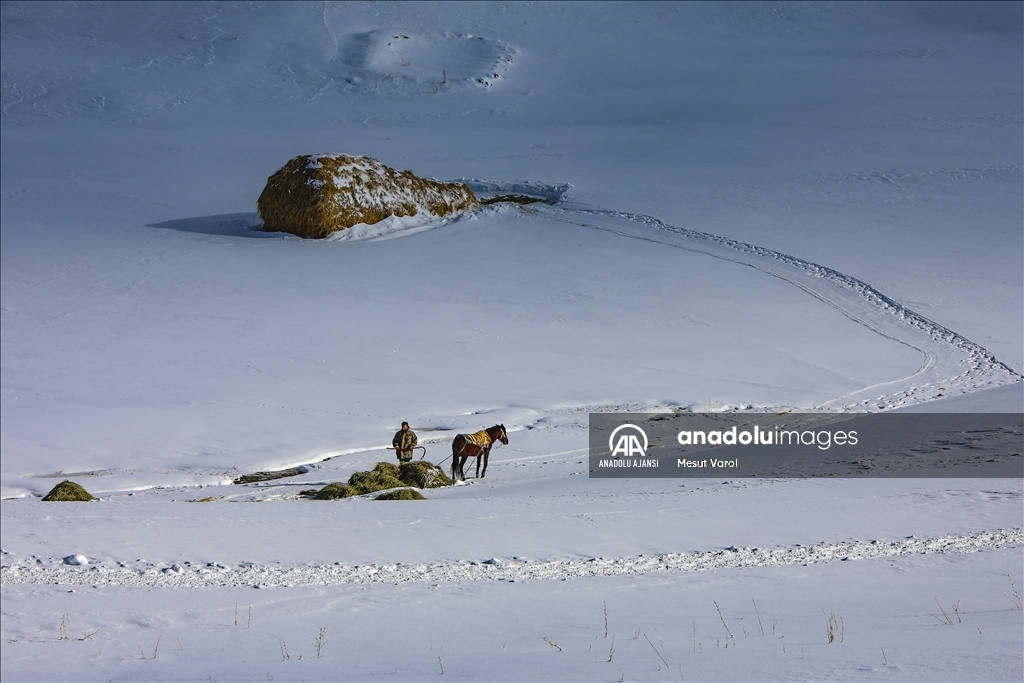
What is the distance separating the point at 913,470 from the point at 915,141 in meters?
16.0

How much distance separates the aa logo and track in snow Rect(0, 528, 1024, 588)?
3416 millimetres

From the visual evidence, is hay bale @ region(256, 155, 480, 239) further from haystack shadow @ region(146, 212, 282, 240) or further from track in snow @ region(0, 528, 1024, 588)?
track in snow @ region(0, 528, 1024, 588)

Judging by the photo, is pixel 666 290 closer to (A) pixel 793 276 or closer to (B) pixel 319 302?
(A) pixel 793 276

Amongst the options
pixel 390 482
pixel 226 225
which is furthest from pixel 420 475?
pixel 226 225

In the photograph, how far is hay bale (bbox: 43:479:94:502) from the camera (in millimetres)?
8688

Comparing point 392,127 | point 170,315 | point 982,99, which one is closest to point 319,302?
point 170,315

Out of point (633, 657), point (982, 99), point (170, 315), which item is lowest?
point (633, 657)

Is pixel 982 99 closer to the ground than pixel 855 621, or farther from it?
farther from it

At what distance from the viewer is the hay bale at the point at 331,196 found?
58.9 feet

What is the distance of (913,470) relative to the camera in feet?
28.1

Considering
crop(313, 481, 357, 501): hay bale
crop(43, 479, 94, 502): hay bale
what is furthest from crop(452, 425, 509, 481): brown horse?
crop(43, 479, 94, 502): hay bale

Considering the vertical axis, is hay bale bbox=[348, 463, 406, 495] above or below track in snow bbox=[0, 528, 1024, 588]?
above

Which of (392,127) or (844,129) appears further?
(392,127)

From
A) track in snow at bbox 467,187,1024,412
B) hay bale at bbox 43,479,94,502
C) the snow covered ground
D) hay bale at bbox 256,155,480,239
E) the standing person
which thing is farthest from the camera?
hay bale at bbox 256,155,480,239
